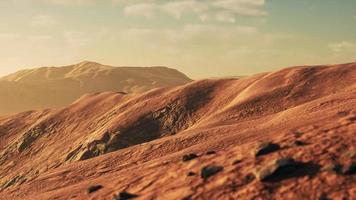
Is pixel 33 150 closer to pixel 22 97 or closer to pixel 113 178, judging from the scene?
pixel 113 178

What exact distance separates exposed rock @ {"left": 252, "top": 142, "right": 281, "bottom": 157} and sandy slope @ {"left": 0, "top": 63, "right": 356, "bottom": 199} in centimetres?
28

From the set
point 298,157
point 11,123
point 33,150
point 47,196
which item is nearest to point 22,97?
point 11,123

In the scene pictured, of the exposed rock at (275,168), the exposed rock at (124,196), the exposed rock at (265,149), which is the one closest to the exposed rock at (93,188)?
the exposed rock at (124,196)

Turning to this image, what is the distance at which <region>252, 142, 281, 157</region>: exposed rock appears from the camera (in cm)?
2216

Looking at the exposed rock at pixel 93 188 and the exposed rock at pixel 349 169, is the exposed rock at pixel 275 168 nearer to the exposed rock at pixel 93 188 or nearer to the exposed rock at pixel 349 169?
the exposed rock at pixel 349 169

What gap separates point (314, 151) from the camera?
68.7ft

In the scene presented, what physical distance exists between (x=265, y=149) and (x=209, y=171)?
280cm

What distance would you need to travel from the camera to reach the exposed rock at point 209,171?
2159 centimetres

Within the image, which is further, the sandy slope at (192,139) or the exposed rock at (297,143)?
the exposed rock at (297,143)

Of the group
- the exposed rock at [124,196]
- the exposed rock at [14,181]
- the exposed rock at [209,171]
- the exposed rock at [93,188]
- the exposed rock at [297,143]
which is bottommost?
the exposed rock at [14,181]

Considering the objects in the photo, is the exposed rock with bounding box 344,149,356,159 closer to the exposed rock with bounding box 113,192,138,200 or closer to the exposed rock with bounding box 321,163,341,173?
the exposed rock with bounding box 321,163,341,173

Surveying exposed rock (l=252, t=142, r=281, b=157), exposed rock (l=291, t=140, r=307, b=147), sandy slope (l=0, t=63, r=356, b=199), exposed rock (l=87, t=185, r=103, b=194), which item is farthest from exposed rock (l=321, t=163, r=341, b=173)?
exposed rock (l=87, t=185, r=103, b=194)

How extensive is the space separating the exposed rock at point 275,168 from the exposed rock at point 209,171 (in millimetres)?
2157

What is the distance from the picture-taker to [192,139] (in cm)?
3600
